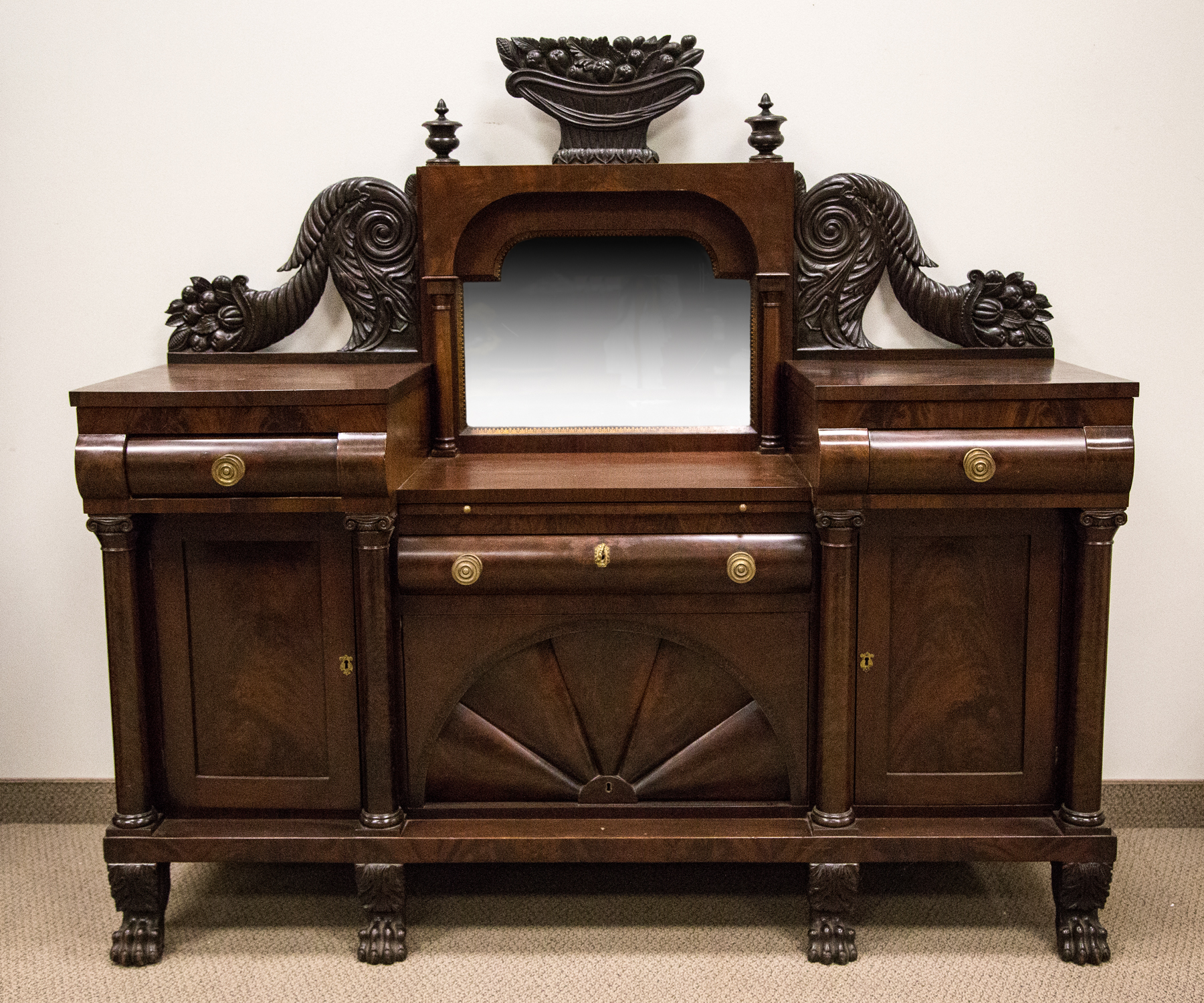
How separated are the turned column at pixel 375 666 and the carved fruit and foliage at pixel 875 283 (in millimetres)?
1037

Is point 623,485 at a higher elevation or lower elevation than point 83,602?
higher

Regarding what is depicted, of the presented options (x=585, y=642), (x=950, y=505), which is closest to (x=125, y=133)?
(x=585, y=642)

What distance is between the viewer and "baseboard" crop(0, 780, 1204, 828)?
287 cm

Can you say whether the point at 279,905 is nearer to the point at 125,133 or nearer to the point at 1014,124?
the point at 125,133

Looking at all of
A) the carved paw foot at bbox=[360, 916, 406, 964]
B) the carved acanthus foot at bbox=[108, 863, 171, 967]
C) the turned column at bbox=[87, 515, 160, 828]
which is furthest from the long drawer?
the carved acanthus foot at bbox=[108, 863, 171, 967]

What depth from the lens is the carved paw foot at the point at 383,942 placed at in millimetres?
2350

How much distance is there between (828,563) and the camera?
2225 millimetres

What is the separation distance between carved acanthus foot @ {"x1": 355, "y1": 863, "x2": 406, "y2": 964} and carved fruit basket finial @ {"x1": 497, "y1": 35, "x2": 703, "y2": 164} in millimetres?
1477

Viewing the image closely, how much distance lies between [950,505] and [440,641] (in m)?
0.97

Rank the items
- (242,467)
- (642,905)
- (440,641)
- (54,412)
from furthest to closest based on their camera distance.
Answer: (54,412)
(642,905)
(440,641)
(242,467)

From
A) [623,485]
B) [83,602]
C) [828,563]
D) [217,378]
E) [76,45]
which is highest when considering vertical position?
[76,45]

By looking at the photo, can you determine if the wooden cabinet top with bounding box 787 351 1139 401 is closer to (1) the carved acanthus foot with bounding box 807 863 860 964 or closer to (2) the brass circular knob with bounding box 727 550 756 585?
(2) the brass circular knob with bounding box 727 550 756 585

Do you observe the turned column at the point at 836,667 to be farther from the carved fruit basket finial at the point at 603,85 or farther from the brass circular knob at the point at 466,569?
the carved fruit basket finial at the point at 603,85

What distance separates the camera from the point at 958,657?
91.0 inches
